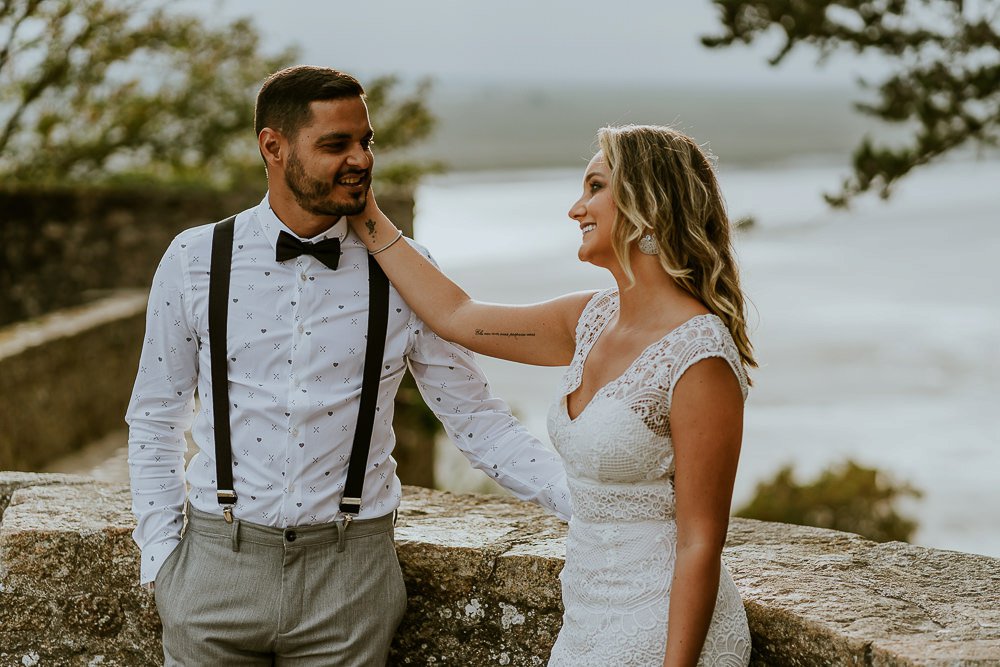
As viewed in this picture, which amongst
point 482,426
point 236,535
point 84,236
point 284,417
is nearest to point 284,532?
point 236,535

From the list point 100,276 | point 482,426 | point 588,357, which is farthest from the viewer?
point 100,276

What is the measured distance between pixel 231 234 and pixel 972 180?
3725 cm

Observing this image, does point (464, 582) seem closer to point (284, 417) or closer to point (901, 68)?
point (284, 417)

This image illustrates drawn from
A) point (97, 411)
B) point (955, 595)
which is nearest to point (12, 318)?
point (97, 411)

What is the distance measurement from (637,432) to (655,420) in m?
0.04

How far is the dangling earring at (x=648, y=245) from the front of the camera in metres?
2.34

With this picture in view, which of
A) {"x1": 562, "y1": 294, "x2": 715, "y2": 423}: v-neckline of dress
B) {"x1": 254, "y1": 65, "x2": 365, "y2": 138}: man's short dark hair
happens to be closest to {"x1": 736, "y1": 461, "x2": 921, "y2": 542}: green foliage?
{"x1": 562, "y1": 294, "x2": 715, "y2": 423}: v-neckline of dress

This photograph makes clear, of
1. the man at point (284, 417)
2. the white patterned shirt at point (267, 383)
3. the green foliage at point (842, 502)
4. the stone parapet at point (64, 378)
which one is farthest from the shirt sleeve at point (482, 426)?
the green foliage at point (842, 502)

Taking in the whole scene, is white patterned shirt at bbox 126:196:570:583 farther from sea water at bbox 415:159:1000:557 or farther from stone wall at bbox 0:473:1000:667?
sea water at bbox 415:159:1000:557

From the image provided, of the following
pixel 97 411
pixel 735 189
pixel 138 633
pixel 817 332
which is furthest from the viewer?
pixel 735 189

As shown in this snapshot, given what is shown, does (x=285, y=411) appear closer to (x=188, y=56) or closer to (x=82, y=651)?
(x=82, y=651)

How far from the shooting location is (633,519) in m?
2.31

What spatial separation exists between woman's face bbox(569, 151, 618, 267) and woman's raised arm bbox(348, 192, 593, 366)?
271 mm

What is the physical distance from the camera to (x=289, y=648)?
2461mm
